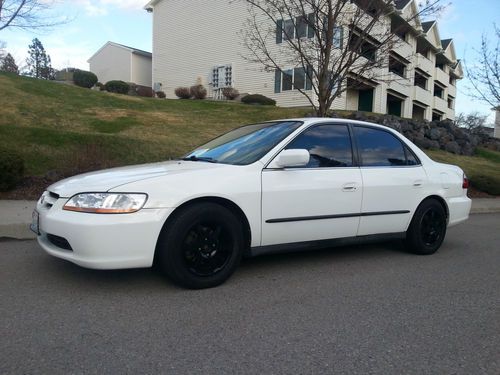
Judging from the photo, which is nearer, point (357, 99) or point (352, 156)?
point (352, 156)

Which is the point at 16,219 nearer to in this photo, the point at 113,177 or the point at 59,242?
the point at 59,242

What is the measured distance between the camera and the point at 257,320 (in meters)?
3.46

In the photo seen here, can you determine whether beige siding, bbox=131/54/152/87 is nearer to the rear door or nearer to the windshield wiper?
the windshield wiper

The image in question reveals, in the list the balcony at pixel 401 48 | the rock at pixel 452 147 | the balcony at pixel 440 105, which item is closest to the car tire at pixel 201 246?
the balcony at pixel 401 48

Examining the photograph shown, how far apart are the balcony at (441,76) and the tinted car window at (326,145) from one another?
144 ft

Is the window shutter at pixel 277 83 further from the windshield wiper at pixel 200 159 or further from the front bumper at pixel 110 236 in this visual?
the front bumper at pixel 110 236

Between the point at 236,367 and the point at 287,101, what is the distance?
78.5 feet

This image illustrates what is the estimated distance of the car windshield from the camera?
457 cm

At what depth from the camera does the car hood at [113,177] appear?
3842 mm

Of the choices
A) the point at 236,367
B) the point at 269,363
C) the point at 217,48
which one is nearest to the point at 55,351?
the point at 236,367

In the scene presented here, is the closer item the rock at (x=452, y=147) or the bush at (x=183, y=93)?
the rock at (x=452, y=147)

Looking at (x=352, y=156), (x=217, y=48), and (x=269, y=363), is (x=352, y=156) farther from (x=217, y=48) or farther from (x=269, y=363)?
(x=217, y=48)

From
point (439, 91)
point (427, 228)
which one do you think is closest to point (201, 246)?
point (427, 228)

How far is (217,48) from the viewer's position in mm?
29688
